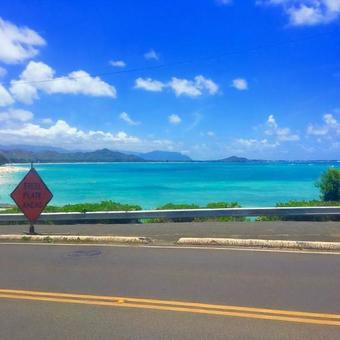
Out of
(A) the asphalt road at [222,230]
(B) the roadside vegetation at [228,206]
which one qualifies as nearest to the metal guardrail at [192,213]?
(B) the roadside vegetation at [228,206]

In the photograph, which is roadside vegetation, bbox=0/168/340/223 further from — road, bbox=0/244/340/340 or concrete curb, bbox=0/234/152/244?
road, bbox=0/244/340/340

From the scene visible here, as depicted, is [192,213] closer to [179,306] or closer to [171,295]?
[171,295]

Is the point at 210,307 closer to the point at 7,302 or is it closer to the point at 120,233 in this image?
the point at 7,302

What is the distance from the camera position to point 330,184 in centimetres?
2819

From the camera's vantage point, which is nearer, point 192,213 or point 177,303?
point 177,303

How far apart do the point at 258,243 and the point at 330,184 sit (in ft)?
65.2

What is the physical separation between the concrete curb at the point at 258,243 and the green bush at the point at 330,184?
62.2 feet

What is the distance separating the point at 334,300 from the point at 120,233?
7167 millimetres

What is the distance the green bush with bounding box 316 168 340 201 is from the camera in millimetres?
27781

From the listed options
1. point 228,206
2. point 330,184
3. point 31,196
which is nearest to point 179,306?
point 31,196

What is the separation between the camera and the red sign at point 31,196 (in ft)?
41.7

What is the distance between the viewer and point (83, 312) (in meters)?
5.64

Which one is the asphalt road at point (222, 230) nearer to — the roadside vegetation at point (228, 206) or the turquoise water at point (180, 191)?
the roadside vegetation at point (228, 206)

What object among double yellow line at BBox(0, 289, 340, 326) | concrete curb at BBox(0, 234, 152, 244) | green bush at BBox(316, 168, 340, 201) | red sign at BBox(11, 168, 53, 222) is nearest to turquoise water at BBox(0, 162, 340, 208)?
green bush at BBox(316, 168, 340, 201)
